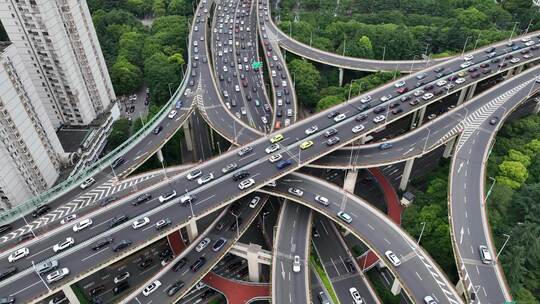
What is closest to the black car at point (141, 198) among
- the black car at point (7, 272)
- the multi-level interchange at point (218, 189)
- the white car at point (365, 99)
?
the multi-level interchange at point (218, 189)

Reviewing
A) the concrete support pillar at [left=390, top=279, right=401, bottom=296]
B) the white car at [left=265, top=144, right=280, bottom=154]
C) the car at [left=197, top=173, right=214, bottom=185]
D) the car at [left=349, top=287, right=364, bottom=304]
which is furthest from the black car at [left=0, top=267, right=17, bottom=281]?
the concrete support pillar at [left=390, top=279, right=401, bottom=296]

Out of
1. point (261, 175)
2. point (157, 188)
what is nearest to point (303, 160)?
point (261, 175)

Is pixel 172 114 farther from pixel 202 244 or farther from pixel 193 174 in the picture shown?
pixel 202 244

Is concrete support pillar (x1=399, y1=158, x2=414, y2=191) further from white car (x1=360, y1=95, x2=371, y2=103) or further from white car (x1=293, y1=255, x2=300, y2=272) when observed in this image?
white car (x1=293, y1=255, x2=300, y2=272)

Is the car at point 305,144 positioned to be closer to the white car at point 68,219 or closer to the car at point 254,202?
the car at point 254,202

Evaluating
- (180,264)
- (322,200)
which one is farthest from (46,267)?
(322,200)

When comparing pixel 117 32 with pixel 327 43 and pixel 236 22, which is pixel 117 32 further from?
pixel 327 43
